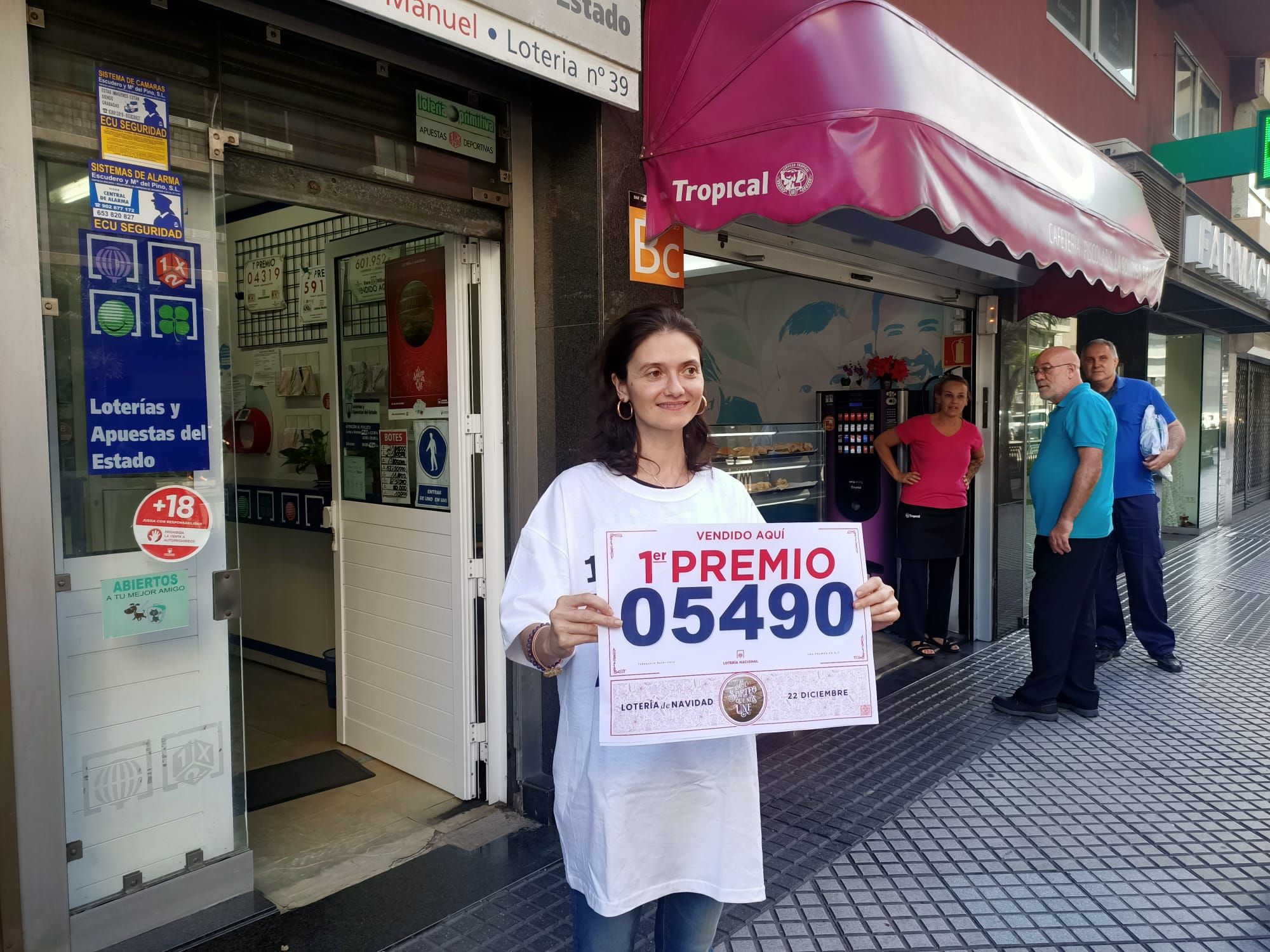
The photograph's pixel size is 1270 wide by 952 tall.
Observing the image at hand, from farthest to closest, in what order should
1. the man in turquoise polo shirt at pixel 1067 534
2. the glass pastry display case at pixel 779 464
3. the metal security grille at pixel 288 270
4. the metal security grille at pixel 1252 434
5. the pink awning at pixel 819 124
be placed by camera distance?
the metal security grille at pixel 1252 434, the glass pastry display case at pixel 779 464, the metal security grille at pixel 288 270, the man in turquoise polo shirt at pixel 1067 534, the pink awning at pixel 819 124

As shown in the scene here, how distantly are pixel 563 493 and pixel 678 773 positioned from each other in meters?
0.62

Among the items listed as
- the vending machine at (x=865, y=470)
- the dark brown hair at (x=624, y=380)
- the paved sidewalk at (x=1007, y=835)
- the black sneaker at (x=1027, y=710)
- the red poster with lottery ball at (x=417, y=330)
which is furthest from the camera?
the vending machine at (x=865, y=470)

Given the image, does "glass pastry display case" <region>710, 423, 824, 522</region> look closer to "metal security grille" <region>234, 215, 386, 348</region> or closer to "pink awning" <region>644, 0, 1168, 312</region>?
"pink awning" <region>644, 0, 1168, 312</region>

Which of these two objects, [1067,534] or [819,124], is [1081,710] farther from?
[819,124]

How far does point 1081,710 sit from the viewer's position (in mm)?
4906

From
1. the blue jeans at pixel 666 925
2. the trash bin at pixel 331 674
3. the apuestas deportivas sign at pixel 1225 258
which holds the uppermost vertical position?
the apuestas deportivas sign at pixel 1225 258

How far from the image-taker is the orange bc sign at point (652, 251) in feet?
11.8

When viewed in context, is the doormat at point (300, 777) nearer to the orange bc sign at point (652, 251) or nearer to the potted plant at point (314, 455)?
the potted plant at point (314, 455)

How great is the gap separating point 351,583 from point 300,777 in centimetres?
94

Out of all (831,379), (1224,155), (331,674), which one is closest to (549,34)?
(331,674)

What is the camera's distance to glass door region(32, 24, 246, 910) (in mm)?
2439

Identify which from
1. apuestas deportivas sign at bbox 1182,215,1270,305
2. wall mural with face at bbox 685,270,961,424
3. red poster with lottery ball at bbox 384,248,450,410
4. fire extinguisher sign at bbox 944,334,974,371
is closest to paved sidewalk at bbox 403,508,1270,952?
red poster with lottery ball at bbox 384,248,450,410

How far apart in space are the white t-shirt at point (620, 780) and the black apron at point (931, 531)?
175 inches

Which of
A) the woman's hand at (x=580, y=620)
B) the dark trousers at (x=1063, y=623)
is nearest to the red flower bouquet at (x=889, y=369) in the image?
the dark trousers at (x=1063, y=623)
